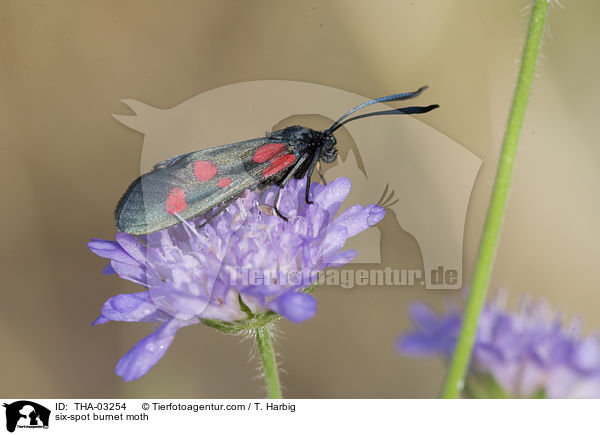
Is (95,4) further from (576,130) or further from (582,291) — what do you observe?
(582,291)

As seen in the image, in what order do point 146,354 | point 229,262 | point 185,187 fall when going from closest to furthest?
point 146,354 → point 229,262 → point 185,187

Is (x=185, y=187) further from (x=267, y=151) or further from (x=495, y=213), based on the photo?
(x=495, y=213)

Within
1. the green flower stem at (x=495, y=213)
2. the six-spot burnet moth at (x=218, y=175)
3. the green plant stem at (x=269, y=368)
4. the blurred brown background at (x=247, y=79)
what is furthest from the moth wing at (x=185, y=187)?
the blurred brown background at (x=247, y=79)

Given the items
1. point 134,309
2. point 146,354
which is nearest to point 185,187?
point 134,309

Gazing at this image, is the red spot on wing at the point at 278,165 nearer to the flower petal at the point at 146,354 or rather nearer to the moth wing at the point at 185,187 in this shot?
the moth wing at the point at 185,187

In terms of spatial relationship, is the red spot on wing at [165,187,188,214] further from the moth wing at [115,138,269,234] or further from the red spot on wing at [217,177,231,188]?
the red spot on wing at [217,177,231,188]

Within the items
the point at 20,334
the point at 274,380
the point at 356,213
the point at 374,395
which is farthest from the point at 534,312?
the point at 20,334
